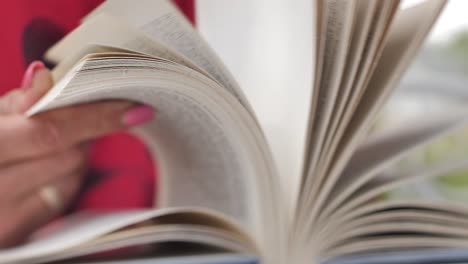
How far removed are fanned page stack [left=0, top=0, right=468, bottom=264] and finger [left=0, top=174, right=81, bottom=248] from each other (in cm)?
7

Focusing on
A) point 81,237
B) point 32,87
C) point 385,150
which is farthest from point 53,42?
point 385,150

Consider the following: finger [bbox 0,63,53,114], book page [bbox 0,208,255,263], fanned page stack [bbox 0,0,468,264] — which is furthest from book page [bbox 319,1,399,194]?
finger [bbox 0,63,53,114]

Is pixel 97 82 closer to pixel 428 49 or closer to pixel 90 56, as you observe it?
pixel 90 56

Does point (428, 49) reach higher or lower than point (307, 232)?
higher

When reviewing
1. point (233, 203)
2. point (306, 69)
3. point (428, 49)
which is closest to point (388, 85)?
point (306, 69)

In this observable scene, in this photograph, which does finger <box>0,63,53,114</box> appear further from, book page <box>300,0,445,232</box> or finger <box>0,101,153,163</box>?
book page <box>300,0,445,232</box>

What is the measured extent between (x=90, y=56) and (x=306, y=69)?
17 cm

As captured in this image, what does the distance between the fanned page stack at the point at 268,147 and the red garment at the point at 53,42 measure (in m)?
0.19

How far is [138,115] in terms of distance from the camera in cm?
57

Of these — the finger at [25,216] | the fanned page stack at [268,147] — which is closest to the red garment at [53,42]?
the finger at [25,216]

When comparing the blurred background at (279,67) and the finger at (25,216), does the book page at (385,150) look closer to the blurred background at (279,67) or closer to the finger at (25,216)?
the blurred background at (279,67)

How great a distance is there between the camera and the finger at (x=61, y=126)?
527 mm

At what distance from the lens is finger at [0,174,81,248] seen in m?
0.58

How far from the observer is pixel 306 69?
465 mm
